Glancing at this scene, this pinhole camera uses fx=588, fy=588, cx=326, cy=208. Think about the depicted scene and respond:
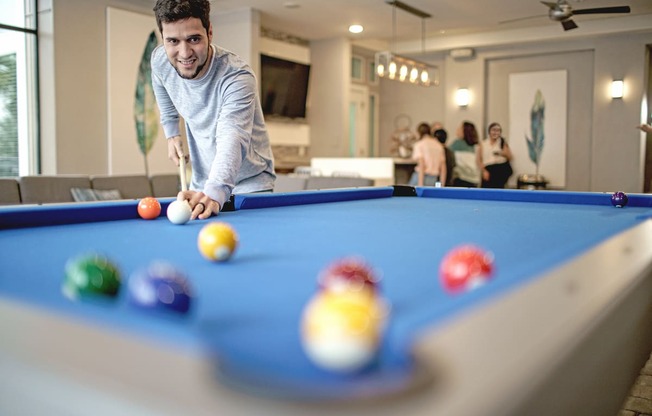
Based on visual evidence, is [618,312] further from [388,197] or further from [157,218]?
[388,197]

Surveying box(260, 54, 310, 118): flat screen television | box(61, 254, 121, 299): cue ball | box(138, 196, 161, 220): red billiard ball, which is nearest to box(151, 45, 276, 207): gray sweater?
box(138, 196, 161, 220): red billiard ball

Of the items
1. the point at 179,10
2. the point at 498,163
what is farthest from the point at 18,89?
the point at 498,163

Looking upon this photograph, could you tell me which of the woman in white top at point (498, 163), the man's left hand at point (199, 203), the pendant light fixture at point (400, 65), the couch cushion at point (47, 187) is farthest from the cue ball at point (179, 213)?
the woman in white top at point (498, 163)

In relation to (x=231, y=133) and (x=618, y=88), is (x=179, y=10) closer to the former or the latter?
(x=231, y=133)

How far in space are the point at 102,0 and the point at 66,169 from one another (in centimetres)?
202

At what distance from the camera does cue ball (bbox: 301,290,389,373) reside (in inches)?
21.3

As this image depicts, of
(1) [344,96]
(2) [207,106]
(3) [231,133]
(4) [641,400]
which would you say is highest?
(1) [344,96]

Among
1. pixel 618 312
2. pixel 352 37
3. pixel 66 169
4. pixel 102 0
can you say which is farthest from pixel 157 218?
pixel 352 37

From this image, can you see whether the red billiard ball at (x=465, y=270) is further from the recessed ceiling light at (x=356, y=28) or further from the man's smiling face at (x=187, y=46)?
the recessed ceiling light at (x=356, y=28)

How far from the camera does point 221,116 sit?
2475 mm

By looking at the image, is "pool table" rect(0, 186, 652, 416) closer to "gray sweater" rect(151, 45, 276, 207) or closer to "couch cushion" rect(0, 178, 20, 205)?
"gray sweater" rect(151, 45, 276, 207)

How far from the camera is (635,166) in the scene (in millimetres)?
8852

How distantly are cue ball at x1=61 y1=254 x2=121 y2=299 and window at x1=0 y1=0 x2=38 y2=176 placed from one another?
249 inches

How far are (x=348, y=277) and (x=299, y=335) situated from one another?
6.1 inches
